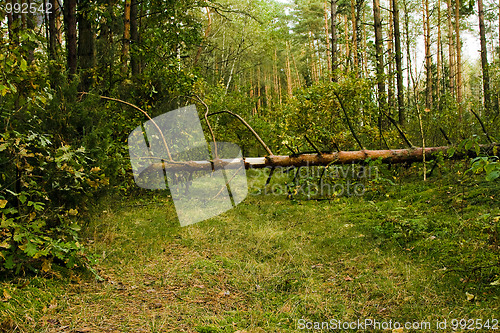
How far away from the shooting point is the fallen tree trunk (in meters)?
5.60

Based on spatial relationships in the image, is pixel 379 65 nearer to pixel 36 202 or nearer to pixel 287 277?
pixel 287 277

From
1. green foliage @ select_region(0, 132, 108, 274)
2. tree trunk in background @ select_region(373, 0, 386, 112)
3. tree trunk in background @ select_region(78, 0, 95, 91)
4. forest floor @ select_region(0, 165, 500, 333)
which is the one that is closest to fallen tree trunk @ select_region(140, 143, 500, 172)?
forest floor @ select_region(0, 165, 500, 333)

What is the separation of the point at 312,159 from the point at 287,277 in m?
2.89

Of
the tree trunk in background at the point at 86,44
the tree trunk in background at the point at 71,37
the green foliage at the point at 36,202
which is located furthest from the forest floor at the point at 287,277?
the tree trunk in background at the point at 86,44

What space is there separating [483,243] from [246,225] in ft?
11.6

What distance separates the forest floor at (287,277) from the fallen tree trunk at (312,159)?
1.00 meters

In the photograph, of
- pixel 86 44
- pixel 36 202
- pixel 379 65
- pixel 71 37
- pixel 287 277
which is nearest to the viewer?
pixel 36 202

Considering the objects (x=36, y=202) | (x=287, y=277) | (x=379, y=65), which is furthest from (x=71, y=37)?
(x=379, y=65)

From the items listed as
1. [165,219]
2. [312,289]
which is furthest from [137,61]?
[312,289]

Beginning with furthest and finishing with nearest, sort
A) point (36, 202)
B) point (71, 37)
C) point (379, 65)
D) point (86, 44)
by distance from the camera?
1. point (379, 65)
2. point (86, 44)
3. point (71, 37)
4. point (36, 202)

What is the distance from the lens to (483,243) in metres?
3.07

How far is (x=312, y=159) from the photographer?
19.6ft

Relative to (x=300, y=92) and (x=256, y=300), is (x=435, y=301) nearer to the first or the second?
(x=256, y=300)

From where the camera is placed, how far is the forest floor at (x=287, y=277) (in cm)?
260
